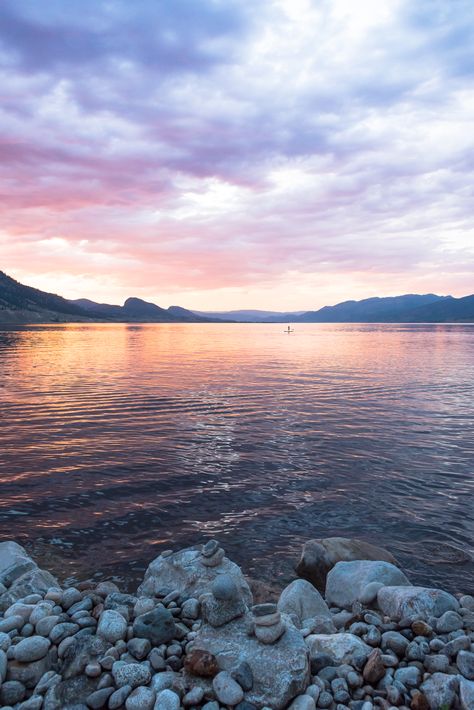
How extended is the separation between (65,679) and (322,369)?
5252 cm

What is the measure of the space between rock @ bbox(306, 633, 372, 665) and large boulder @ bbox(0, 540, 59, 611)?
5.70 m

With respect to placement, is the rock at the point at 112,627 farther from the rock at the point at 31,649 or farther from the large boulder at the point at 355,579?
the large boulder at the point at 355,579

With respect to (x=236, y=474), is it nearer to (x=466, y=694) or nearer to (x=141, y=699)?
(x=141, y=699)

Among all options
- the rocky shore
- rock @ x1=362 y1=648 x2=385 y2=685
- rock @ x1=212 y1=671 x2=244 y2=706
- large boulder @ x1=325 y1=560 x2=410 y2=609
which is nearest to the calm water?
large boulder @ x1=325 y1=560 x2=410 y2=609

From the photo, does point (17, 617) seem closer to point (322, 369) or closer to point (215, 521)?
point (215, 521)

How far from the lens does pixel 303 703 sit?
6086mm

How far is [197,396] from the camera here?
36.9 metres

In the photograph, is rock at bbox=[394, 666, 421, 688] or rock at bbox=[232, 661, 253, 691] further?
rock at bbox=[394, 666, 421, 688]

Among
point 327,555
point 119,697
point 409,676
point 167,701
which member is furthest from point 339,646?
point 327,555

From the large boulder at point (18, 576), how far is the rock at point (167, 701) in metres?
4.43

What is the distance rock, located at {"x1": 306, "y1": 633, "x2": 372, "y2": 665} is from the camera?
712 cm

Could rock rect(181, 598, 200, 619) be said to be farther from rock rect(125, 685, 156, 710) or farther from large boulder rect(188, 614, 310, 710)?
rock rect(125, 685, 156, 710)

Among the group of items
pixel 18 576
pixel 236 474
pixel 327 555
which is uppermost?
pixel 18 576

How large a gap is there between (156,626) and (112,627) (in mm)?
714
